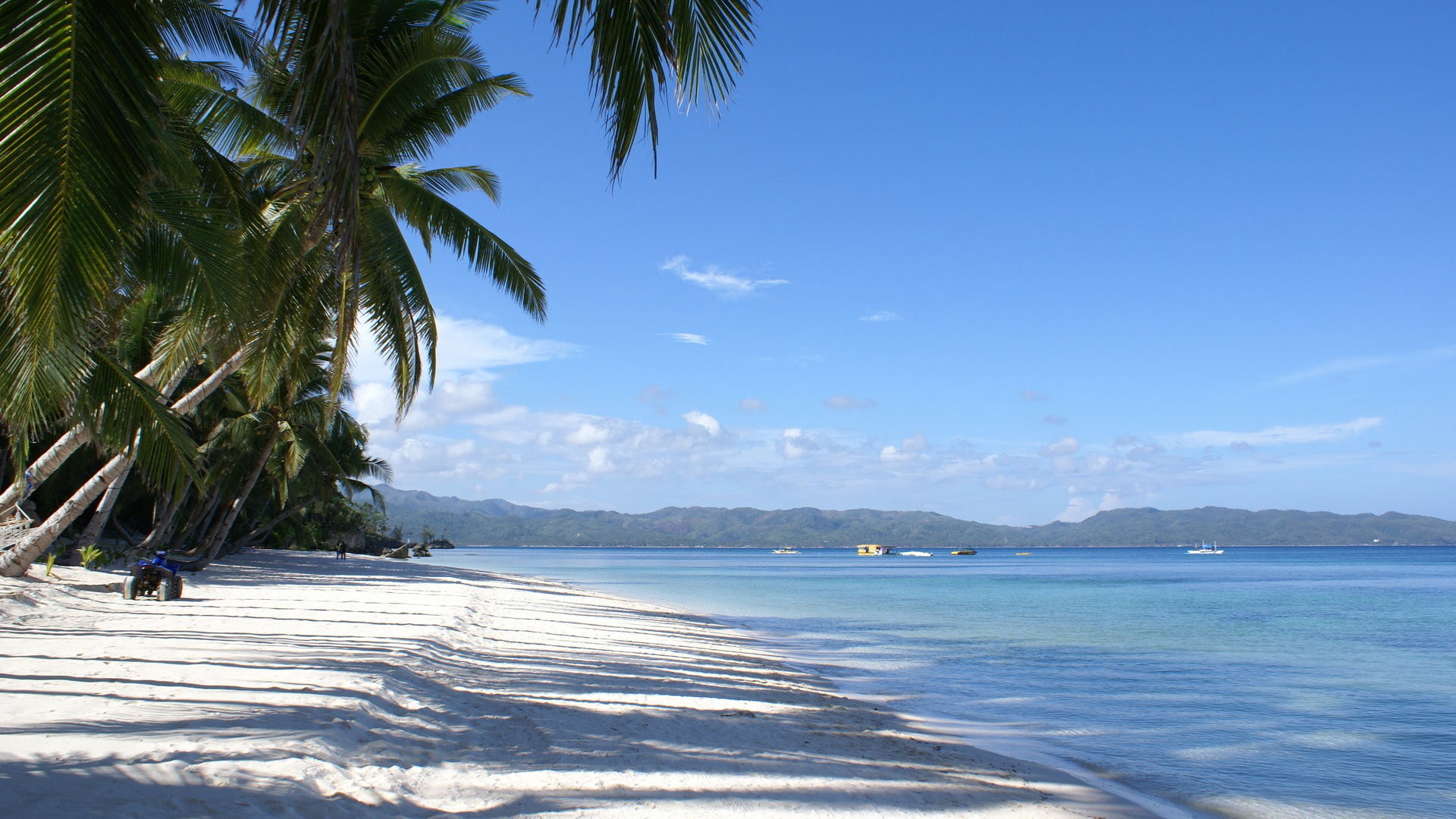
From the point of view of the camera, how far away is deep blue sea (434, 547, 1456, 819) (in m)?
7.28

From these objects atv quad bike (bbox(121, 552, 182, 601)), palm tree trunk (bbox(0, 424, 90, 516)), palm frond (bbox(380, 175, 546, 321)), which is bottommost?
atv quad bike (bbox(121, 552, 182, 601))

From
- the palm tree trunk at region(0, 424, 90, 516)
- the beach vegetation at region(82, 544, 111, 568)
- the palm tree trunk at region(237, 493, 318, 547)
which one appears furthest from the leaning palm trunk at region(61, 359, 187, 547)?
the palm tree trunk at region(237, 493, 318, 547)

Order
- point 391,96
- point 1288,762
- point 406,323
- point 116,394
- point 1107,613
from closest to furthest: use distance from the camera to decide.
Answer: point 116,394, point 1288,762, point 391,96, point 406,323, point 1107,613

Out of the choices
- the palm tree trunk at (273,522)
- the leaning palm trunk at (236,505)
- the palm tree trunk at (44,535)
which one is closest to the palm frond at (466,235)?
the palm tree trunk at (44,535)

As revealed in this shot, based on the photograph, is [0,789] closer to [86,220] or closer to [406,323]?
[86,220]

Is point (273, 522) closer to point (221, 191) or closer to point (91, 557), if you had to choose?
point (91, 557)

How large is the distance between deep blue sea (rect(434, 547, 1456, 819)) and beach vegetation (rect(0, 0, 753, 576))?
285 inches

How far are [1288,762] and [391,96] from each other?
1135cm

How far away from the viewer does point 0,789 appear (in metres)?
3.54

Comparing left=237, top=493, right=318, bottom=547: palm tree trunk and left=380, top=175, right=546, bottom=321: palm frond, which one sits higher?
left=380, top=175, right=546, bottom=321: palm frond

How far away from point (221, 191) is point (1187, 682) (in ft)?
44.9

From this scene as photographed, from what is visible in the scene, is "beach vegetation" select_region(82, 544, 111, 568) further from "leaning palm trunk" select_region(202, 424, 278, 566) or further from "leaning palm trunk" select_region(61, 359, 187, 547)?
"leaning palm trunk" select_region(202, 424, 278, 566)

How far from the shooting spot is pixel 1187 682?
39.9ft

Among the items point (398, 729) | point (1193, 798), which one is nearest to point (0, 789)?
point (398, 729)
